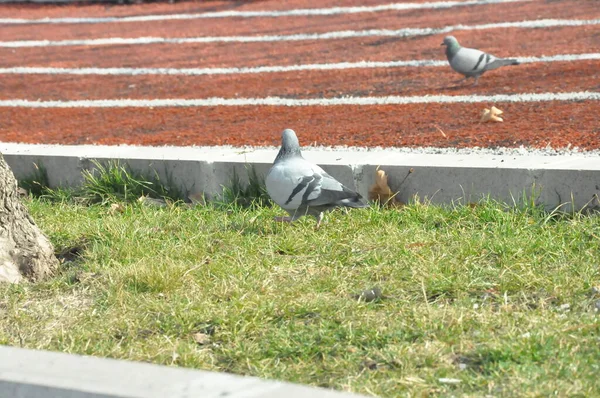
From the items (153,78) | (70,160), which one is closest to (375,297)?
(70,160)

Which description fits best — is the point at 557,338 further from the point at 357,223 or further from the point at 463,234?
the point at 357,223

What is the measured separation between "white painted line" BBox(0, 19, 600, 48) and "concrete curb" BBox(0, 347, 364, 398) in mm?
9923

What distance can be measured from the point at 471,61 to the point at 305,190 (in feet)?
14.7

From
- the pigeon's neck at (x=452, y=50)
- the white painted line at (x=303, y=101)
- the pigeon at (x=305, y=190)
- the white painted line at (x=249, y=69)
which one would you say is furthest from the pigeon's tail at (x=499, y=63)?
the pigeon at (x=305, y=190)

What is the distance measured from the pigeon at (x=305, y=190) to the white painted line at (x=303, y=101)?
3.35 m

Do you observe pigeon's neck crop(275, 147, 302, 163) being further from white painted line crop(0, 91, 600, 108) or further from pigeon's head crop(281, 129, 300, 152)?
white painted line crop(0, 91, 600, 108)

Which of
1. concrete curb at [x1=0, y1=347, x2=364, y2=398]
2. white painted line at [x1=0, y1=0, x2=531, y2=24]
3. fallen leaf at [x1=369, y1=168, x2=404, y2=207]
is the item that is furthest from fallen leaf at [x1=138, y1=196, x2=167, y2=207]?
white painted line at [x1=0, y1=0, x2=531, y2=24]

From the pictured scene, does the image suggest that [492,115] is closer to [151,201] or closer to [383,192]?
[383,192]

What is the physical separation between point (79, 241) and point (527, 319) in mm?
2576

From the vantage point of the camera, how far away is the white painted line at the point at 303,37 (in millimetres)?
11969

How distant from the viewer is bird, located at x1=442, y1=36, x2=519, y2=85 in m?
8.75

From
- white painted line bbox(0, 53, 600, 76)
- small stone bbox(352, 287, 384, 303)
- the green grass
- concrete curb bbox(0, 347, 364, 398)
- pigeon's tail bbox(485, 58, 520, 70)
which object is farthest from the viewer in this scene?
white painted line bbox(0, 53, 600, 76)

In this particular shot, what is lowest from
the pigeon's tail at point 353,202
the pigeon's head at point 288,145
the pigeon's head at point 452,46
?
the pigeon's tail at point 353,202

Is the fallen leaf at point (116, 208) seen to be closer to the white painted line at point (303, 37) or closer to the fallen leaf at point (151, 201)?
the fallen leaf at point (151, 201)
